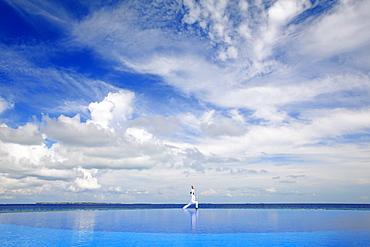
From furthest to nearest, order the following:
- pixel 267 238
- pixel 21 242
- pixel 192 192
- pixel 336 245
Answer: pixel 192 192 → pixel 267 238 → pixel 21 242 → pixel 336 245

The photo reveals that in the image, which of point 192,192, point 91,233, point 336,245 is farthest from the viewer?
point 192,192

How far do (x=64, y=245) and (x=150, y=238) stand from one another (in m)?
10.2

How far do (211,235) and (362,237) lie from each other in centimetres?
1902

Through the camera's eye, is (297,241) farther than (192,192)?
No

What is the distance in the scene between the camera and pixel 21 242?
108 ft

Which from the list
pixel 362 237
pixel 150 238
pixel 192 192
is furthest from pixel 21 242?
pixel 192 192

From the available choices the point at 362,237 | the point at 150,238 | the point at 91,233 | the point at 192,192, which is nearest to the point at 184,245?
the point at 150,238

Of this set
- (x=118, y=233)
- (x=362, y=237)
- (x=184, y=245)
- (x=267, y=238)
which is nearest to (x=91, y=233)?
(x=118, y=233)

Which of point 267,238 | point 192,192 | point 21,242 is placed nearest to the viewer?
point 21,242

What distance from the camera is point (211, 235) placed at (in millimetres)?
37875

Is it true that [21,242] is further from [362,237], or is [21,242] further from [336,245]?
[362,237]

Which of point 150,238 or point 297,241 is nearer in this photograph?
point 297,241

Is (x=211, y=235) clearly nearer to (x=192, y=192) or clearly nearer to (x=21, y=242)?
(x=21, y=242)

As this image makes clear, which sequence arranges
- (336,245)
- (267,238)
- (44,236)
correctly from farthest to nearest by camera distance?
(44,236) < (267,238) < (336,245)
